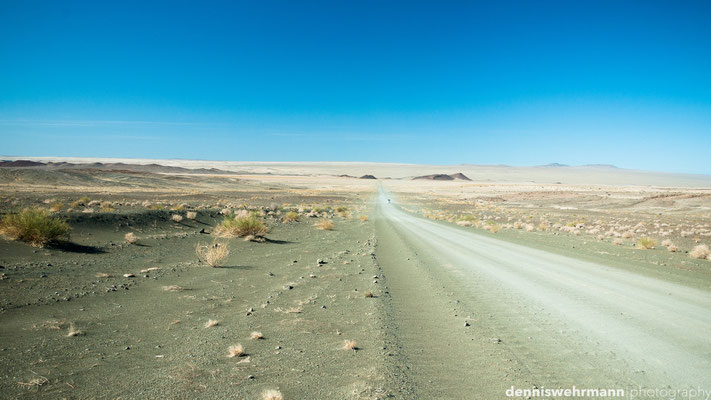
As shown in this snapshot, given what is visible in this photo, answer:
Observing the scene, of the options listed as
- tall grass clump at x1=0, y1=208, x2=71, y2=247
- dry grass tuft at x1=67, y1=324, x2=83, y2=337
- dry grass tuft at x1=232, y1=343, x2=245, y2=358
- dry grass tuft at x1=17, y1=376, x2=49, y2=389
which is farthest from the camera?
tall grass clump at x1=0, y1=208, x2=71, y2=247

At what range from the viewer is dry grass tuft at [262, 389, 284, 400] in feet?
13.8

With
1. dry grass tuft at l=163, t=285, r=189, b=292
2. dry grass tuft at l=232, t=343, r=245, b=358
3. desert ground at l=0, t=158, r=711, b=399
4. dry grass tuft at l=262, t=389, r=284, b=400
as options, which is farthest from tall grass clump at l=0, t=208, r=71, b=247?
dry grass tuft at l=262, t=389, r=284, b=400

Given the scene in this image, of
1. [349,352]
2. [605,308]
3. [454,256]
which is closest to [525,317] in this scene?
[605,308]

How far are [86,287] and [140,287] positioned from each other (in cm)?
108

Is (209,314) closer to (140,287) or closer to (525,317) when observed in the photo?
(140,287)

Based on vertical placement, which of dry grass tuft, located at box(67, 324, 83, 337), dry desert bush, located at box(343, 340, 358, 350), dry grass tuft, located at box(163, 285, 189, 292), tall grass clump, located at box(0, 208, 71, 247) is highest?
tall grass clump, located at box(0, 208, 71, 247)

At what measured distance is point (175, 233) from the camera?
18141 millimetres

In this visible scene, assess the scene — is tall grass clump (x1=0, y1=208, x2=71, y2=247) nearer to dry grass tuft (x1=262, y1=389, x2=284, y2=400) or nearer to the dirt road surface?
the dirt road surface

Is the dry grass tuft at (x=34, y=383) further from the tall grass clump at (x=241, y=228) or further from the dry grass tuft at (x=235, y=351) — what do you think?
the tall grass clump at (x=241, y=228)

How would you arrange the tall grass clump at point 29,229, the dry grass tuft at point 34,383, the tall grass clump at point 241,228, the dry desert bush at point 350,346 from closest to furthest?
the dry grass tuft at point 34,383, the dry desert bush at point 350,346, the tall grass clump at point 29,229, the tall grass clump at point 241,228

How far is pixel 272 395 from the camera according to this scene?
13.9 ft

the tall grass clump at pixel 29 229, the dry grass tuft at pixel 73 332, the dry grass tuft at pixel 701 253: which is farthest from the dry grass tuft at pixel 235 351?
the dry grass tuft at pixel 701 253

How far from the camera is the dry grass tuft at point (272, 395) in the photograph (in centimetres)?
421

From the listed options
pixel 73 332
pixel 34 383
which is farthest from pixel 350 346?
pixel 73 332
